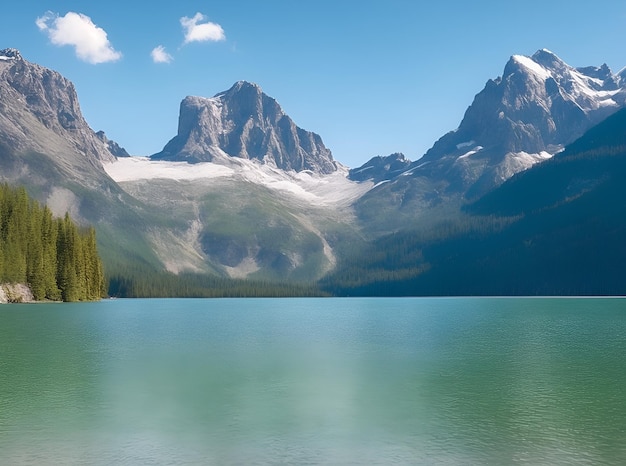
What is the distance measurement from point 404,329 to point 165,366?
2400 inches

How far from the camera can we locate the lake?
115 ft

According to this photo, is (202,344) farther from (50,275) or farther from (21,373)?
(50,275)

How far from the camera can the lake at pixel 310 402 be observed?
3506 cm

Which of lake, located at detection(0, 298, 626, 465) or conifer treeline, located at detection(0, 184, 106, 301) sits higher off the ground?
conifer treeline, located at detection(0, 184, 106, 301)

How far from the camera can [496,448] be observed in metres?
35.6

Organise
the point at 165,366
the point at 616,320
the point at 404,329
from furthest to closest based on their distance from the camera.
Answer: the point at 616,320, the point at 404,329, the point at 165,366

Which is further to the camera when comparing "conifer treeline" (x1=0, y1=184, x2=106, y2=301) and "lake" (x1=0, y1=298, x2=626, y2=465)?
"conifer treeline" (x1=0, y1=184, x2=106, y2=301)

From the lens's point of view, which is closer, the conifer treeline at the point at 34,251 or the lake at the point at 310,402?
the lake at the point at 310,402

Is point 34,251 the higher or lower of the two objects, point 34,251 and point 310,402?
the higher

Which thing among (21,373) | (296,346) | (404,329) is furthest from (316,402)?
(404,329)

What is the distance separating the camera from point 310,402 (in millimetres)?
48219

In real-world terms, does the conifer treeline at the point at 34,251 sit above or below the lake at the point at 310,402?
above

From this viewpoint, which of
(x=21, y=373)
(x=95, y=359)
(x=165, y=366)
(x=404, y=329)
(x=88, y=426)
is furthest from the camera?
(x=404, y=329)

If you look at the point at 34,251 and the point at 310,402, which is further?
the point at 34,251
